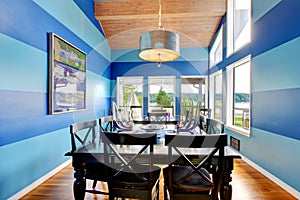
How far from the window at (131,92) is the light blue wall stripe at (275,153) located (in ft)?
13.6

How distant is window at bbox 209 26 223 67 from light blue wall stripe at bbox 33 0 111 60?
11.7ft

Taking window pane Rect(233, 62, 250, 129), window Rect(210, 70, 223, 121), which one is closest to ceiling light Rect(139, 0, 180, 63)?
window pane Rect(233, 62, 250, 129)

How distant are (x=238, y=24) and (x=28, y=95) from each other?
453cm

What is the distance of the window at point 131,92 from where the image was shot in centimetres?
684

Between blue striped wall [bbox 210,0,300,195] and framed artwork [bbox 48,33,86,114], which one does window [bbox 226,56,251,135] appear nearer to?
blue striped wall [bbox 210,0,300,195]

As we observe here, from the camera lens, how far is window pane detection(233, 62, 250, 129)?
148 inches

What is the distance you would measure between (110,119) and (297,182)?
8.65 ft

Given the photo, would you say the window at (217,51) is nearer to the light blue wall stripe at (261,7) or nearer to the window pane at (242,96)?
the window pane at (242,96)

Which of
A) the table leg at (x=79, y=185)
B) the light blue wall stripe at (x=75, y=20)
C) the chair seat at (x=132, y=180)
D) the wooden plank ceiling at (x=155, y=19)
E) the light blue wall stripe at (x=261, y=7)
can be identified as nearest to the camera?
the chair seat at (x=132, y=180)

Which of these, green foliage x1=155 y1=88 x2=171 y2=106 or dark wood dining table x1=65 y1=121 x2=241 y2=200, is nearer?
dark wood dining table x1=65 y1=121 x2=241 y2=200

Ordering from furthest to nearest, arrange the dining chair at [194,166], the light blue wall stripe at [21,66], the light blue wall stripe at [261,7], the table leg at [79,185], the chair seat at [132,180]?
1. the light blue wall stripe at [261,7]
2. the light blue wall stripe at [21,66]
3. the table leg at [79,185]
4. the chair seat at [132,180]
5. the dining chair at [194,166]

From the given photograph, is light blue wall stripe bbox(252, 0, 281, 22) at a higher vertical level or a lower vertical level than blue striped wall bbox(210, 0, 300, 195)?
higher

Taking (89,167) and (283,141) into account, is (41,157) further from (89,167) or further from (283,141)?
(283,141)

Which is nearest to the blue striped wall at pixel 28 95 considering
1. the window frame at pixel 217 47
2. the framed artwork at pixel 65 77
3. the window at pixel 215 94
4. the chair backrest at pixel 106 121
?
the framed artwork at pixel 65 77
